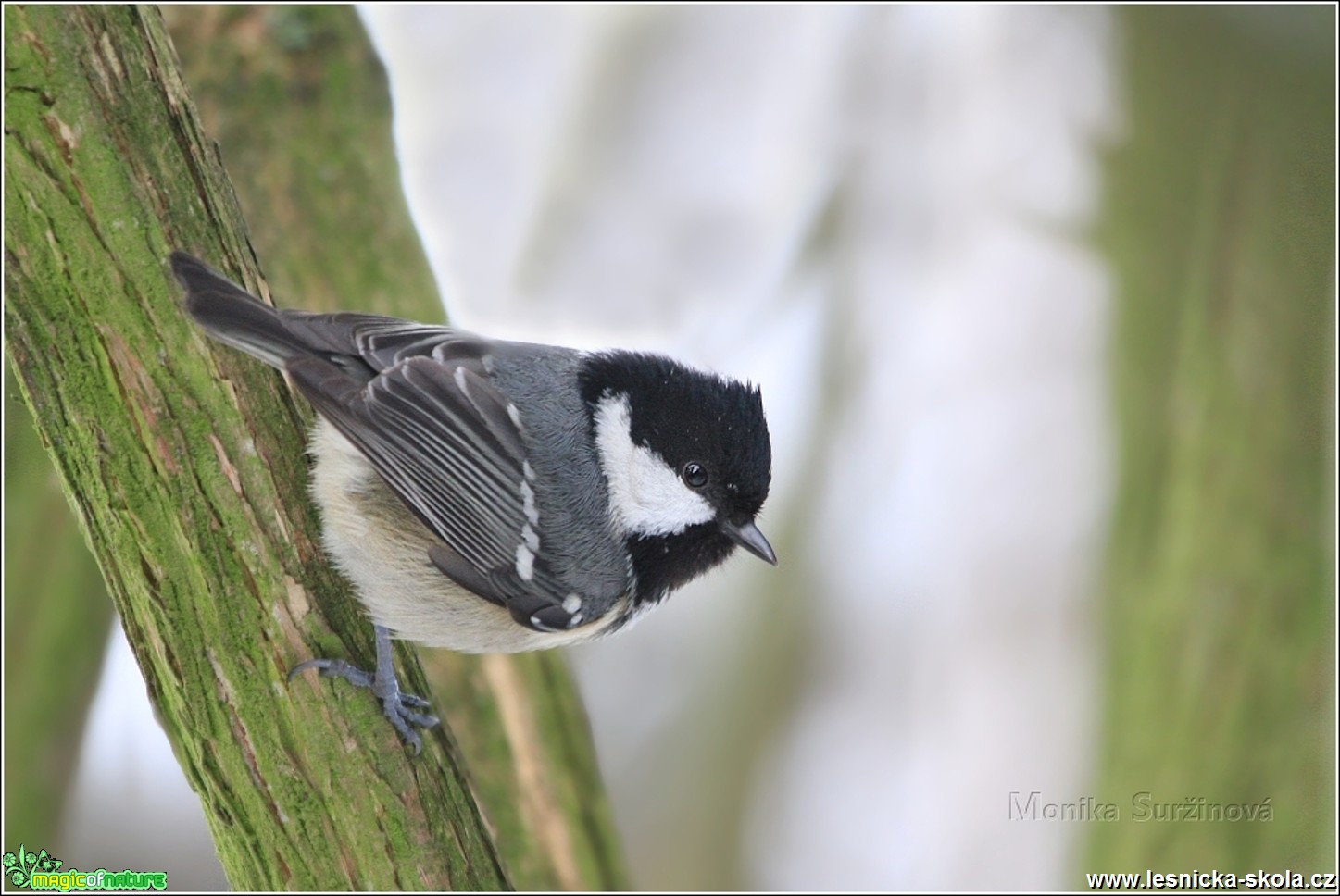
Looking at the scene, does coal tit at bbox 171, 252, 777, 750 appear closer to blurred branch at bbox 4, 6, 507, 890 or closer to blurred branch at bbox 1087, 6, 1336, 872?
blurred branch at bbox 4, 6, 507, 890

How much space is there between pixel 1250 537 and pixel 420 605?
188cm

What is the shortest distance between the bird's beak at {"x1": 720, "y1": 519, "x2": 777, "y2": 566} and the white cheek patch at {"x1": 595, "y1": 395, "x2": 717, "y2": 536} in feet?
0.15

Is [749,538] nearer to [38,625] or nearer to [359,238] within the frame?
[359,238]

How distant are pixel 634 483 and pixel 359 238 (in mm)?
1017

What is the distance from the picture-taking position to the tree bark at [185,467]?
60.7 inches

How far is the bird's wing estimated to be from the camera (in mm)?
1964

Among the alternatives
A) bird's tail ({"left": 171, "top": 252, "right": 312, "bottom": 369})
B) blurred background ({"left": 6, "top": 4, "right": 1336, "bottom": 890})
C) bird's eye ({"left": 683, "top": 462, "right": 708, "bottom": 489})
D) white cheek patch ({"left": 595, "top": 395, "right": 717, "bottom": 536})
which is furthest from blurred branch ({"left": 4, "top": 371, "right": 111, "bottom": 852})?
bird's eye ({"left": 683, "top": 462, "right": 708, "bottom": 489})

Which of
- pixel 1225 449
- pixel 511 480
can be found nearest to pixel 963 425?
pixel 1225 449

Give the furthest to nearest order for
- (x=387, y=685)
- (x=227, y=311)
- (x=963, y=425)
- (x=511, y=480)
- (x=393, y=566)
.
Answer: (x=963, y=425), (x=511, y=480), (x=393, y=566), (x=387, y=685), (x=227, y=311)

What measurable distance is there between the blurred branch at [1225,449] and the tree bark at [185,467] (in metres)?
1.69

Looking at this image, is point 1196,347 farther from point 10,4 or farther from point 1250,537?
point 10,4

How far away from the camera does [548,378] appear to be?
7.07 feet

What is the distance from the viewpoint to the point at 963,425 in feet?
11.9

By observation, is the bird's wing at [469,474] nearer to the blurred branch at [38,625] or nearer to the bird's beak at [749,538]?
the bird's beak at [749,538]
